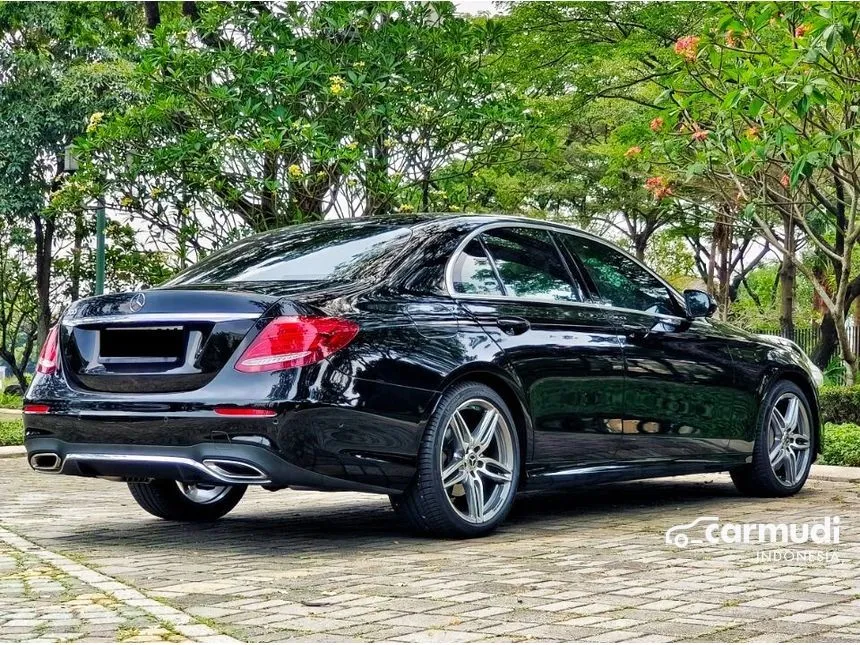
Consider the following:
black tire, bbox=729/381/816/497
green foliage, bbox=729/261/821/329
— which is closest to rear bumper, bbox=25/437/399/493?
black tire, bbox=729/381/816/497

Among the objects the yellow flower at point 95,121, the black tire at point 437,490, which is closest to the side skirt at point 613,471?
the black tire at point 437,490

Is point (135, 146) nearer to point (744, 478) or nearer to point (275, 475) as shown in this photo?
point (744, 478)

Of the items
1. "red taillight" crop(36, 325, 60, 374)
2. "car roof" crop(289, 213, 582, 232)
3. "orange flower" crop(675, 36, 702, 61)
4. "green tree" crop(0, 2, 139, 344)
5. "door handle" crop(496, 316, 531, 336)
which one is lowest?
"red taillight" crop(36, 325, 60, 374)

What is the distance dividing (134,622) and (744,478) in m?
5.14

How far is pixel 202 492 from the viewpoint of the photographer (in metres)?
7.75

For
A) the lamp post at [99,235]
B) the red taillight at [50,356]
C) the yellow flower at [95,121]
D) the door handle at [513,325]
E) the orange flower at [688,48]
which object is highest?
the orange flower at [688,48]

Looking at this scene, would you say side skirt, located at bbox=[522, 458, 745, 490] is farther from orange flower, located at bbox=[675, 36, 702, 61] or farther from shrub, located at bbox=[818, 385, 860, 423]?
shrub, located at bbox=[818, 385, 860, 423]

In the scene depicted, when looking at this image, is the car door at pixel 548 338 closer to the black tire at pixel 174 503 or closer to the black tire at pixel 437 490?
the black tire at pixel 437 490

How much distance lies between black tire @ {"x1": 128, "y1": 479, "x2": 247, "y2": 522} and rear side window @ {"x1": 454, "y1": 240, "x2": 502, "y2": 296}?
178cm

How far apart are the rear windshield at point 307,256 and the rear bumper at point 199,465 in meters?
1.02

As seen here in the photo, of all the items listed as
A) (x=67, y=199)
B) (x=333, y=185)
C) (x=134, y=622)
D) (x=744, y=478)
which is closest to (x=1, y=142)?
(x=67, y=199)

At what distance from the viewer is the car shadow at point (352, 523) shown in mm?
6676

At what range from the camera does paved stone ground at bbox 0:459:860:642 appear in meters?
4.50

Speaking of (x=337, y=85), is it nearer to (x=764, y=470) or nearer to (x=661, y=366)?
(x=764, y=470)
